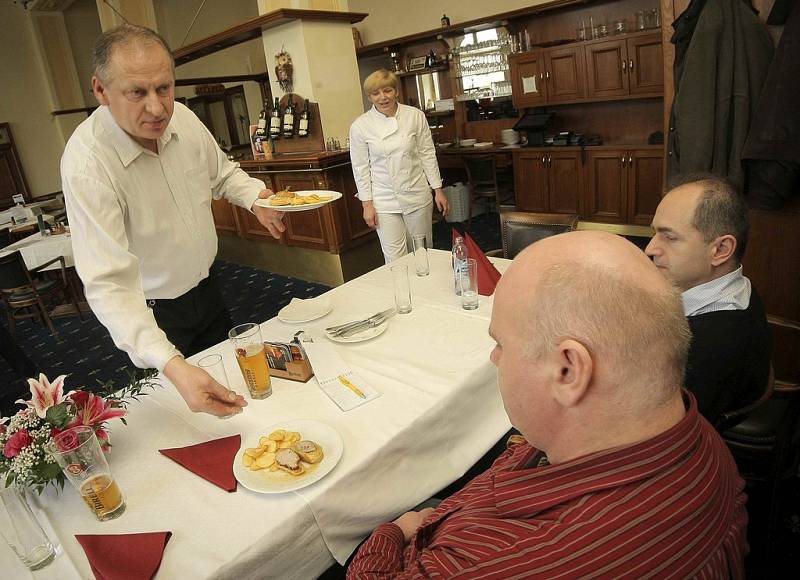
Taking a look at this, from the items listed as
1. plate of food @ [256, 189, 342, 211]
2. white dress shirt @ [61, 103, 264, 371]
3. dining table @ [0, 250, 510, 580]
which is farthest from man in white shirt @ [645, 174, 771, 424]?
white dress shirt @ [61, 103, 264, 371]

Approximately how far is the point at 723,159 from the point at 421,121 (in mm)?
2028

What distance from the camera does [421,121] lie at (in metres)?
3.89

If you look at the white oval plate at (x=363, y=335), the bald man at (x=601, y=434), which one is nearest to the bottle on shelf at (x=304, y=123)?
the white oval plate at (x=363, y=335)

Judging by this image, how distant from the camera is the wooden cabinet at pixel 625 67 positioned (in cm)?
503

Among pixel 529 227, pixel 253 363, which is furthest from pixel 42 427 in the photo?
pixel 529 227

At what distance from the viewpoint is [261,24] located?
464 centimetres

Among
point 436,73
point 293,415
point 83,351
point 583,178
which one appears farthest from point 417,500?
point 436,73

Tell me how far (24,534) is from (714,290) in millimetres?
1744

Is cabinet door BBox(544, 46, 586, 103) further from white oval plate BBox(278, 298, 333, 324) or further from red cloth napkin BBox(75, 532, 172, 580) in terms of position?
red cloth napkin BBox(75, 532, 172, 580)

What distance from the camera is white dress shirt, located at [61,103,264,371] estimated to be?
4.73 ft

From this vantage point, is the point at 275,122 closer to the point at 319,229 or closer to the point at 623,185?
the point at 319,229

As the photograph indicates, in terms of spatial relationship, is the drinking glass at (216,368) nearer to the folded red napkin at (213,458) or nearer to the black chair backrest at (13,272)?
the folded red napkin at (213,458)

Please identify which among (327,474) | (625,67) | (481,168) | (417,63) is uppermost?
(417,63)

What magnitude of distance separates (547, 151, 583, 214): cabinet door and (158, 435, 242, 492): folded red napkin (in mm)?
5218
